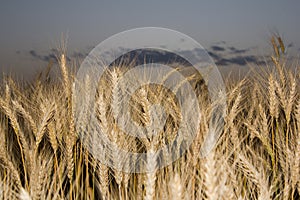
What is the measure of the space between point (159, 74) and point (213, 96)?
20.9 inches

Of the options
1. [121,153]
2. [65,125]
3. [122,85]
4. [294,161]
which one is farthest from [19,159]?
[294,161]

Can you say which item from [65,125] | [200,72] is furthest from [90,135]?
[200,72]

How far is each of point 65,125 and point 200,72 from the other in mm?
1918

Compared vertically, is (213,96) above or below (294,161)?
above

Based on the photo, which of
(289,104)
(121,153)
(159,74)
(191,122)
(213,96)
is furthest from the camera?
(159,74)

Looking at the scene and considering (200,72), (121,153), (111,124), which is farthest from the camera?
(200,72)

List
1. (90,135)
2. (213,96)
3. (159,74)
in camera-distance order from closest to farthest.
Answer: (90,135), (213,96), (159,74)

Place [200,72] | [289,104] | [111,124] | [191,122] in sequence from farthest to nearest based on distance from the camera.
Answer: [200,72] < [289,104] < [191,122] < [111,124]

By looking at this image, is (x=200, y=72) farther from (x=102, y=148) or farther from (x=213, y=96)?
(x=102, y=148)

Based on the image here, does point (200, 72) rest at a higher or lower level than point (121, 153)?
higher

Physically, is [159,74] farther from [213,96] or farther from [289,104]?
[289,104]

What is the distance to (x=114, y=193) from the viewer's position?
2.18 m

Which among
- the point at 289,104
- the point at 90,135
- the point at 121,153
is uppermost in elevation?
the point at 289,104

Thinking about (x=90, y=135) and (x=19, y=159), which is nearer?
(x=90, y=135)
